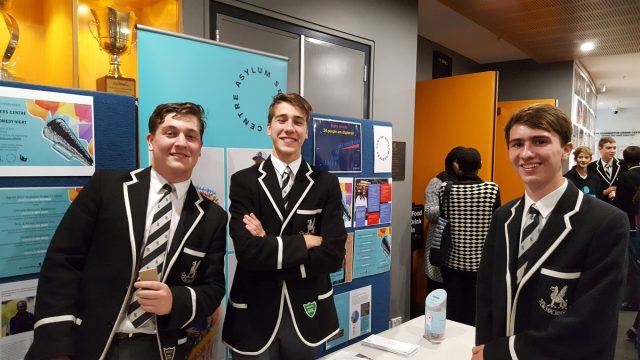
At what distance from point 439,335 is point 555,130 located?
1046 mm

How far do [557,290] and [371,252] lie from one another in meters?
1.92

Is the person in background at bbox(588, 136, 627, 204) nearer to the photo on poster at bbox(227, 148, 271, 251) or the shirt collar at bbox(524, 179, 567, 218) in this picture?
the shirt collar at bbox(524, 179, 567, 218)

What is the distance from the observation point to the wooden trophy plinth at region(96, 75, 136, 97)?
2201 mm

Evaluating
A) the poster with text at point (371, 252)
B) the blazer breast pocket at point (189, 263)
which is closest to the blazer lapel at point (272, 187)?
the blazer breast pocket at point (189, 263)

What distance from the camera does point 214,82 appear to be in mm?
2219

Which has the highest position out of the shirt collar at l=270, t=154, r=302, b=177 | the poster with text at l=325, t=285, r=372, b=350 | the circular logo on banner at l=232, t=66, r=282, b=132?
the circular logo on banner at l=232, t=66, r=282, b=132

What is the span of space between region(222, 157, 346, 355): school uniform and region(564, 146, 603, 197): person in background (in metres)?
3.97

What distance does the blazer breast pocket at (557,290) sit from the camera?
4.06 feet

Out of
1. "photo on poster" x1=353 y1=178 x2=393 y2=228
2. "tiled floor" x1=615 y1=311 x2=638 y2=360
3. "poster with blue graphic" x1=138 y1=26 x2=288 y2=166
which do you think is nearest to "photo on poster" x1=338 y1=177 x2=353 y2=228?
"photo on poster" x1=353 y1=178 x2=393 y2=228

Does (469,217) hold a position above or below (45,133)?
below

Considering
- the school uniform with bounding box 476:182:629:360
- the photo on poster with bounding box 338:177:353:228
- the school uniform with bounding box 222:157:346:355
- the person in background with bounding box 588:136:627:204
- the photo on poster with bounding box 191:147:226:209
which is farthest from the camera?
the person in background with bounding box 588:136:627:204

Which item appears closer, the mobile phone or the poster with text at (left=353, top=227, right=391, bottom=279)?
the mobile phone

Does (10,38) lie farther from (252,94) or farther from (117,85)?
(252,94)

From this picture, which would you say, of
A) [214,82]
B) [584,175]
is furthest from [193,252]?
[584,175]
